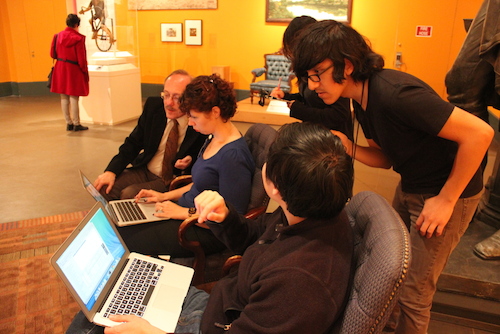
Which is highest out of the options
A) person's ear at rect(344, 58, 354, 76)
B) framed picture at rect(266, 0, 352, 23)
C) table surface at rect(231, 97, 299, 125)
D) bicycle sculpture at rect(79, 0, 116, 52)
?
framed picture at rect(266, 0, 352, 23)

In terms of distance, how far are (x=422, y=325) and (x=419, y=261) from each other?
0.96ft

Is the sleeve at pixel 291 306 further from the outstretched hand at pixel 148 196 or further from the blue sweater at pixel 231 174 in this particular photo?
the outstretched hand at pixel 148 196

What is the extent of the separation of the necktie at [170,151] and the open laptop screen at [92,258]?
1.03 metres

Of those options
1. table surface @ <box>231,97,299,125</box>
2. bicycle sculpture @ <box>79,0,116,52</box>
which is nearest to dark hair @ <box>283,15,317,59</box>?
table surface @ <box>231,97,299,125</box>

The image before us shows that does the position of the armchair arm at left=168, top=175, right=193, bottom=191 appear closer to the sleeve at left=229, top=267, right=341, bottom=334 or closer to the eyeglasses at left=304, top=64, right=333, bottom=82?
the eyeglasses at left=304, top=64, right=333, bottom=82

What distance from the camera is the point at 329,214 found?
1026 millimetres

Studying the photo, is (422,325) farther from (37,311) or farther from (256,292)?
(37,311)

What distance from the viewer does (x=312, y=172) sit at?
3.21 ft

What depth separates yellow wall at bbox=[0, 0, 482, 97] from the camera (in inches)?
295

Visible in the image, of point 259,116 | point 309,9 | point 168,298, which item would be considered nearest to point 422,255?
point 168,298

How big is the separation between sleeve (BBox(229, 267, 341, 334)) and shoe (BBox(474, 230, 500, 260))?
179cm

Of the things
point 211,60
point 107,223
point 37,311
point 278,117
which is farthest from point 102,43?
point 107,223

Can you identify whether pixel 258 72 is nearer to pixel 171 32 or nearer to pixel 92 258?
pixel 171 32

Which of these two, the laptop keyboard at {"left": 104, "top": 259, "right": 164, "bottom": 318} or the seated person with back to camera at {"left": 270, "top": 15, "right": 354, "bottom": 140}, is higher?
the seated person with back to camera at {"left": 270, "top": 15, "right": 354, "bottom": 140}
